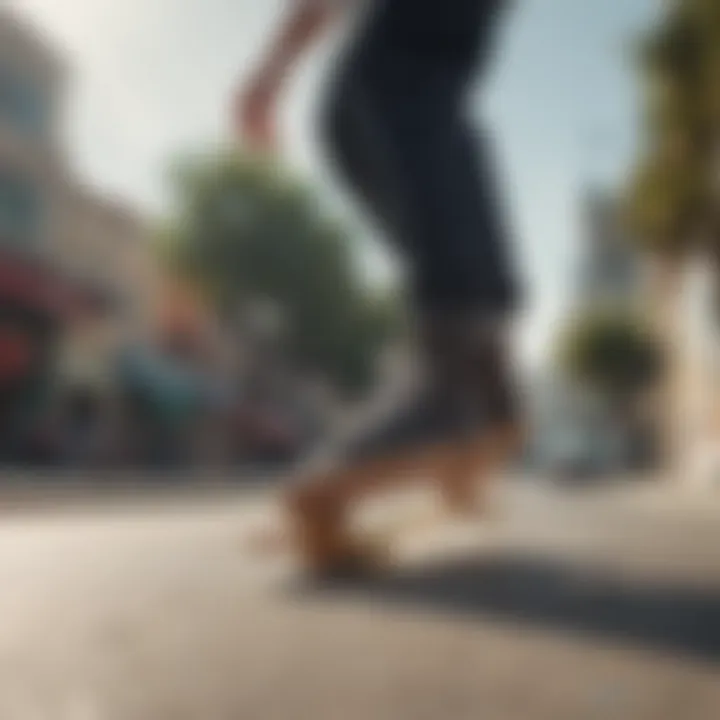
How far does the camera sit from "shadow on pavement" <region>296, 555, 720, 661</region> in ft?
2.02

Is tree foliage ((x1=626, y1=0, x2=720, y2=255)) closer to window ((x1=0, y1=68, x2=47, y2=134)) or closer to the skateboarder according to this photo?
the skateboarder

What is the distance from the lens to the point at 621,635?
61 cm

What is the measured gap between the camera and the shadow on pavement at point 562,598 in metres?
0.62

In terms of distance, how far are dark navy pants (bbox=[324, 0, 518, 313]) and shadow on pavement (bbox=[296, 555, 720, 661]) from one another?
9.7 inches

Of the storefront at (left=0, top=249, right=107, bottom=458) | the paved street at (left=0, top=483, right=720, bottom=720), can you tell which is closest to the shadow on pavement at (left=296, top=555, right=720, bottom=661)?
the paved street at (left=0, top=483, right=720, bottom=720)

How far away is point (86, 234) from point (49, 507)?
0.91 metres

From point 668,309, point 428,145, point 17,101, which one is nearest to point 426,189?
point 428,145

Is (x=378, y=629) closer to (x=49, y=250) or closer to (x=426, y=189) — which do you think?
(x=426, y=189)

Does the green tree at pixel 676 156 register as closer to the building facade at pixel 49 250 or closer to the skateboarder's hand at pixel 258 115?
the skateboarder's hand at pixel 258 115

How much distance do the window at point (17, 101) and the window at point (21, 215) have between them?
0.24 feet

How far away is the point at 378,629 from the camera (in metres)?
0.63

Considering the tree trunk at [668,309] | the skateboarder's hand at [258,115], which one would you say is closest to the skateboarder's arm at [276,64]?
the skateboarder's hand at [258,115]

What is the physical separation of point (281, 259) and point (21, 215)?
304 mm

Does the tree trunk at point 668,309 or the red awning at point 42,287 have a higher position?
the red awning at point 42,287
